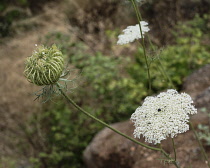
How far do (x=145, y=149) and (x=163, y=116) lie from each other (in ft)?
6.36

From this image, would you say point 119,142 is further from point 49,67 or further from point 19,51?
point 19,51

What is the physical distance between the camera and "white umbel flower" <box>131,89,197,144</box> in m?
1.92

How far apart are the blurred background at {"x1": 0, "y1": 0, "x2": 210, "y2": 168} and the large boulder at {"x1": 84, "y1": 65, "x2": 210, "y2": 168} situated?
0.20 meters

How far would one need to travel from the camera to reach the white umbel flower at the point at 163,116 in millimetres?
1921

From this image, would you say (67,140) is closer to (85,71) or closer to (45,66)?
(85,71)

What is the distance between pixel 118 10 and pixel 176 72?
3576 millimetres

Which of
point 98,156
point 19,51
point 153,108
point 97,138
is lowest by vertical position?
point 153,108

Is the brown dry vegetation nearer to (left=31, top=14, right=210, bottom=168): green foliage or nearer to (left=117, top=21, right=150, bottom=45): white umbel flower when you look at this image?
(left=31, top=14, right=210, bottom=168): green foliage

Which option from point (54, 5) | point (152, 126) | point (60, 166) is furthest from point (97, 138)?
point (54, 5)

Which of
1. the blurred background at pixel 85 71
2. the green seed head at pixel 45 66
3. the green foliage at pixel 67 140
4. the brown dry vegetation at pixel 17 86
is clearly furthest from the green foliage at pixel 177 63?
the green seed head at pixel 45 66

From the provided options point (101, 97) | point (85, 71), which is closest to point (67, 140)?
point (101, 97)

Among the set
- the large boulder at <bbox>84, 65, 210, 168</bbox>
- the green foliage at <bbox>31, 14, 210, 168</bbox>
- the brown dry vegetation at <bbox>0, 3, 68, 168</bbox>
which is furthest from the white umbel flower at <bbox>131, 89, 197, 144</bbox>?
the brown dry vegetation at <bbox>0, 3, 68, 168</bbox>

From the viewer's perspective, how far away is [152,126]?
1992 millimetres

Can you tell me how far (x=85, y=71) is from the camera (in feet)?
17.6
